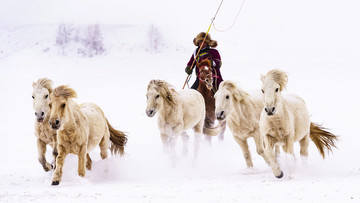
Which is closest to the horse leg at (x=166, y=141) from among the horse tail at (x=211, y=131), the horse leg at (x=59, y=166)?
the horse tail at (x=211, y=131)

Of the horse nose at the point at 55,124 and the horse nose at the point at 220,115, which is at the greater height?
the horse nose at the point at 220,115

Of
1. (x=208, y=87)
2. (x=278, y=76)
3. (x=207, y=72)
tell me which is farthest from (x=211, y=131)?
(x=278, y=76)

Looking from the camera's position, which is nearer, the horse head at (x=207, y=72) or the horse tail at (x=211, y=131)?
the horse head at (x=207, y=72)

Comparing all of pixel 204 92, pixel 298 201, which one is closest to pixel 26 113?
pixel 204 92

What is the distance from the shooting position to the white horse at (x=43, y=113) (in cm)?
556

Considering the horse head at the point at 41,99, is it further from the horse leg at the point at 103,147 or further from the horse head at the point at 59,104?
Result: the horse leg at the point at 103,147

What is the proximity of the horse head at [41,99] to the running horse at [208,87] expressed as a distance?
326 cm

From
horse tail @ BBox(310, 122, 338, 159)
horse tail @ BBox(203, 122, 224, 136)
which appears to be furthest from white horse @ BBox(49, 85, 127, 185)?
horse tail @ BBox(310, 122, 338, 159)

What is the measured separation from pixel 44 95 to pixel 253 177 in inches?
123

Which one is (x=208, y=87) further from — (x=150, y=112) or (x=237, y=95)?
(x=237, y=95)

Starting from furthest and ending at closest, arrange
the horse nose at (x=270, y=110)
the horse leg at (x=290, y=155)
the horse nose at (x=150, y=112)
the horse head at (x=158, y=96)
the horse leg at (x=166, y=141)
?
the horse leg at (x=166, y=141)
the horse head at (x=158, y=96)
the horse nose at (x=150, y=112)
the horse leg at (x=290, y=155)
the horse nose at (x=270, y=110)

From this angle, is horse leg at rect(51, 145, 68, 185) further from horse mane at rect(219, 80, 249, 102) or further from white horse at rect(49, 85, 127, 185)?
horse mane at rect(219, 80, 249, 102)

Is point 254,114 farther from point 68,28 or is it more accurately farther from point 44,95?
point 68,28

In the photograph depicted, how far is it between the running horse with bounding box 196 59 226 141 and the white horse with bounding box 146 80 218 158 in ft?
2.01
